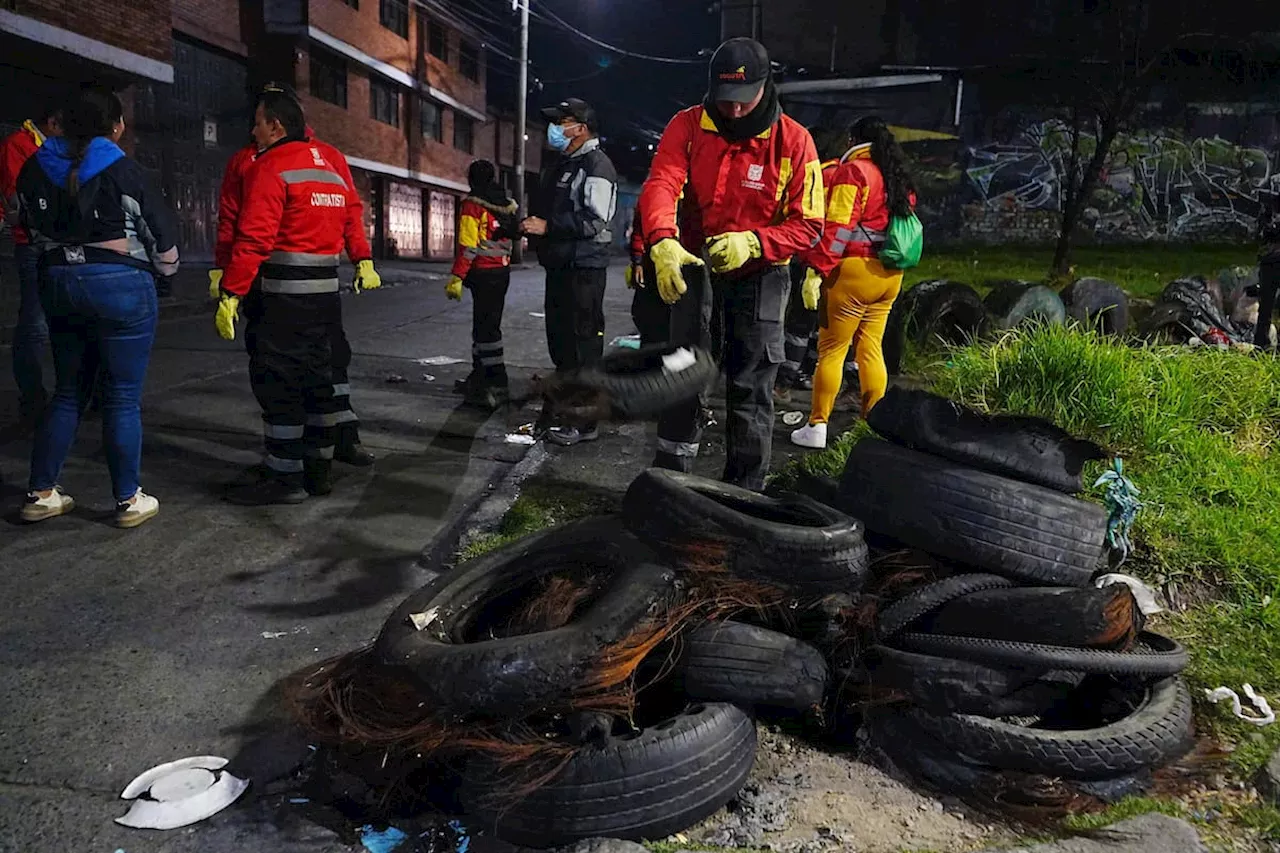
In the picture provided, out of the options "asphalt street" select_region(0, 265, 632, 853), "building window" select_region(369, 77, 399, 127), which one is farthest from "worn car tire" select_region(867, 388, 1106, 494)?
"building window" select_region(369, 77, 399, 127)

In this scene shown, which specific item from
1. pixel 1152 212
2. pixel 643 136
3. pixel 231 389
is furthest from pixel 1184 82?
pixel 231 389

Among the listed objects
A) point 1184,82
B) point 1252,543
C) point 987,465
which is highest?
point 1184,82

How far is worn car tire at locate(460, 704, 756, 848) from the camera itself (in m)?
2.00

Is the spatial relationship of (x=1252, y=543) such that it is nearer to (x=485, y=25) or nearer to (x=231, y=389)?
(x=231, y=389)

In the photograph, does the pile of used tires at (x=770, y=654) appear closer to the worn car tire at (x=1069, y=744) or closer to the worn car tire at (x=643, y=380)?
the worn car tire at (x=1069, y=744)

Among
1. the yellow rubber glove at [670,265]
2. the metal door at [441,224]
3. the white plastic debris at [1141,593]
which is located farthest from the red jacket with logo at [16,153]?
the metal door at [441,224]

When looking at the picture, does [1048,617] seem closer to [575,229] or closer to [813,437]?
[813,437]

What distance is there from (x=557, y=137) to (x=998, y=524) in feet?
13.0

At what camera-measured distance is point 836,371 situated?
515 centimetres

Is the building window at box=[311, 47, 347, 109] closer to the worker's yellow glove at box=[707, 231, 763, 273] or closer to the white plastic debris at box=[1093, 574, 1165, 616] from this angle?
the worker's yellow glove at box=[707, 231, 763, 273]

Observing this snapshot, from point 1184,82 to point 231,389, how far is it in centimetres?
2481

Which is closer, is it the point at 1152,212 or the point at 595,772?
the point at 595,772

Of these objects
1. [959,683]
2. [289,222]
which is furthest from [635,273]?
[959,683]

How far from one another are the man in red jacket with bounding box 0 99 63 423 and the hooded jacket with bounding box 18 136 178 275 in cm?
186
